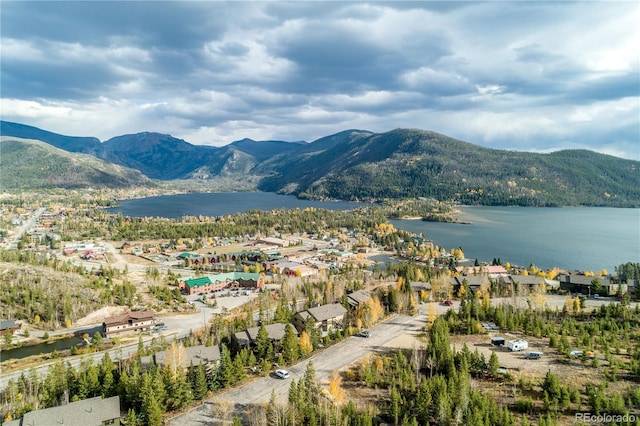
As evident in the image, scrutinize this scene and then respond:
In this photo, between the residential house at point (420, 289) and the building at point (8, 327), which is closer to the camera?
the building at point (8, 327)

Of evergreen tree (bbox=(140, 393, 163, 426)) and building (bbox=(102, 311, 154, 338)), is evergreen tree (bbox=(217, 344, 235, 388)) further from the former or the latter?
building (bbox=(102, 311, 154, 338))

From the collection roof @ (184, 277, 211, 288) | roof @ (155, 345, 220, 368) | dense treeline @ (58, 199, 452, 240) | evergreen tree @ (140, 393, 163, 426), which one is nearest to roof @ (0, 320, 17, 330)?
roof @ (184, 277, 211, 288)

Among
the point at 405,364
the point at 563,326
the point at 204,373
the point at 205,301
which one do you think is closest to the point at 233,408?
the point at 204,373

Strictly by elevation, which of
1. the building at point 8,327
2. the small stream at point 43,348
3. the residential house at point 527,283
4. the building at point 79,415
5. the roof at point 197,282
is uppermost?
the residential house at point 527,283

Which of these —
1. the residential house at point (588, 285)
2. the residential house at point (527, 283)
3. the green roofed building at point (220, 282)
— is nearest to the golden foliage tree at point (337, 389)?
the green roofed building at point (220, 282)

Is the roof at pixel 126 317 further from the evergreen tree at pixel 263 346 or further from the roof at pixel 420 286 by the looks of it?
the roof at pixel 420 286

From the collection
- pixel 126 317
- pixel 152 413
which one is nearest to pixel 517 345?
pixel 152 413
